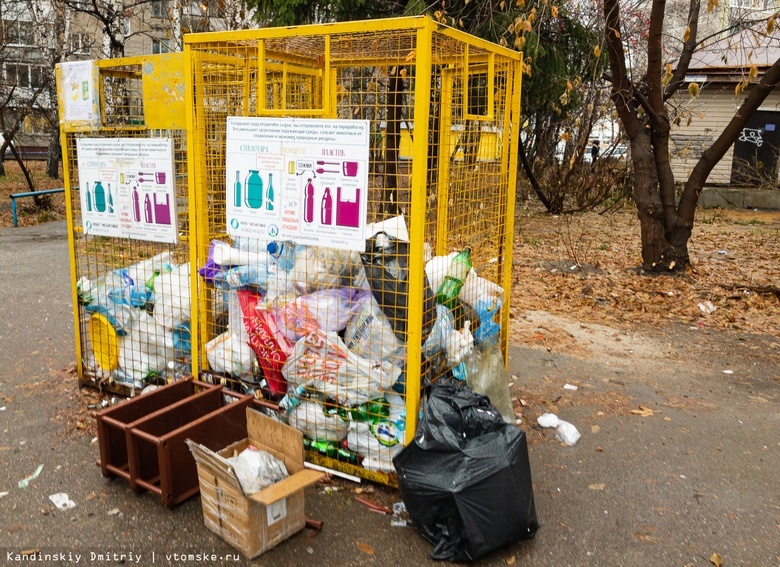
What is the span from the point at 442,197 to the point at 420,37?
0.82 metres

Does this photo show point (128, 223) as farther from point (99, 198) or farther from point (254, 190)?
point (254, 190)

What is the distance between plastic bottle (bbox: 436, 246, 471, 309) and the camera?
357 centimetres

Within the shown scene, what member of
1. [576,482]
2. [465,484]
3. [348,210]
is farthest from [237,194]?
[576,482]

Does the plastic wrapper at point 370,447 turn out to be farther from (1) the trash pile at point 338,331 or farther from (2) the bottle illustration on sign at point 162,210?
(2) the bottle illustration on sign at point 162,210

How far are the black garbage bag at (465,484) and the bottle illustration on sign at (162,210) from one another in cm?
192

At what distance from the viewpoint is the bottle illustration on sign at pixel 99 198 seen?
13.5ft

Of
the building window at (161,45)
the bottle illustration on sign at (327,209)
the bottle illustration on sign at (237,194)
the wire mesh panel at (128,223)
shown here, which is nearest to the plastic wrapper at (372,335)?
the bottle illustration on sign at (327,209)

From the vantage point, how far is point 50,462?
3.57 metres

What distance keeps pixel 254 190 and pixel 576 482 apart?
2.21 metres

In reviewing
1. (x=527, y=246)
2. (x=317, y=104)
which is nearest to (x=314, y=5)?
(x=527, y=246)

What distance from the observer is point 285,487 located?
285 centimetres

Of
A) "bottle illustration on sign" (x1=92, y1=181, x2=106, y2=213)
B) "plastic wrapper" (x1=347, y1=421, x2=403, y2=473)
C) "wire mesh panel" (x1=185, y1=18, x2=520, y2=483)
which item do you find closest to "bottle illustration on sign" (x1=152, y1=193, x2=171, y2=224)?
"wire mesh panel" (x1=185, y1=18, x2=520, y2=483)

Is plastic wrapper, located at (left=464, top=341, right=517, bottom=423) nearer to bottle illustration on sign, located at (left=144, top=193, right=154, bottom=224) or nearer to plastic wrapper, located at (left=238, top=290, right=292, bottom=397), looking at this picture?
plastic wrapper, located at (left=238, top=290, right=292, bottom=397)

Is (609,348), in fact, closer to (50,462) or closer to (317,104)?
(317,104)
